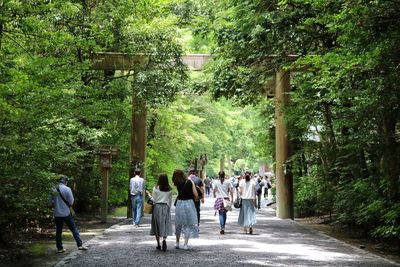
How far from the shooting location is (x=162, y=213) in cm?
991

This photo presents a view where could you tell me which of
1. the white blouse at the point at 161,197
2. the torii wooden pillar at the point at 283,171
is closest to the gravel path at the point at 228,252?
the white blouse at the point at 161,197

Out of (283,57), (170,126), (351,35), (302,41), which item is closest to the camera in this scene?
(351,35)

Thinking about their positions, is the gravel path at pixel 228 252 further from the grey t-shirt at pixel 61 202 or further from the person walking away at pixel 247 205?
the grey t-shirt at pixel 61 202

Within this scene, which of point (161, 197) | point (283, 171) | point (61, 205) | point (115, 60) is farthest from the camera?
point (283, 171)

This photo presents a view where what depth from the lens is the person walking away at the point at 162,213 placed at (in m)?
9.81

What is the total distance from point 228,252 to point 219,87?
24.2 feet

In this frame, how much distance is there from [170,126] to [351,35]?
1813 centimetres

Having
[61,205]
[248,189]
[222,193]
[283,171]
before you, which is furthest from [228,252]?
[283,171]

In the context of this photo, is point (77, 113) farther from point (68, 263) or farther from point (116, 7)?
point (116, 7)

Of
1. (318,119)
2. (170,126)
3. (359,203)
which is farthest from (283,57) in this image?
(170,126)

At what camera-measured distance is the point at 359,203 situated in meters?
11.9

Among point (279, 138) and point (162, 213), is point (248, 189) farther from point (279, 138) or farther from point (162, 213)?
point (279, 138)

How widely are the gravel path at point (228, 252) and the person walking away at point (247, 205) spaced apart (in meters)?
0.31

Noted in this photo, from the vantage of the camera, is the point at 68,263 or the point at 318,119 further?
the point at 318,119
